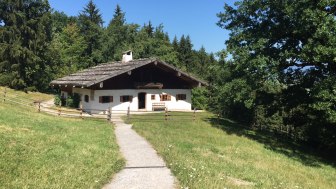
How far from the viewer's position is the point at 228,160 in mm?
17969

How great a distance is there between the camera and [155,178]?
12992mm

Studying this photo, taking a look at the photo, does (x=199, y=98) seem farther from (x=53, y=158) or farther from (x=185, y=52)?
(x=53, y=158)

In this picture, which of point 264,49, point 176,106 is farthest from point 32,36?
point 264,49

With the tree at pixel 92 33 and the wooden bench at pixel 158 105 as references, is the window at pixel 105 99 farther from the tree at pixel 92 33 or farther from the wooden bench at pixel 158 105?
the tree at pixel 92 33

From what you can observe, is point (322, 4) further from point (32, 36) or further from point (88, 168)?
point (32, 36)

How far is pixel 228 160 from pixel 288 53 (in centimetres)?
1043

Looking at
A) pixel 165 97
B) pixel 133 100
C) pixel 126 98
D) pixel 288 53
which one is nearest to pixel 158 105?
pixel 165 97

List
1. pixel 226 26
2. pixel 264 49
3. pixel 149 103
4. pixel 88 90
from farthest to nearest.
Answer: pixel 149 103, pixel 88 90, pixel 226 26, pixel 264 49

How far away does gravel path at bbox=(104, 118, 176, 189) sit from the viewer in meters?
12.2

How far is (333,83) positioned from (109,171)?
48.6 feet

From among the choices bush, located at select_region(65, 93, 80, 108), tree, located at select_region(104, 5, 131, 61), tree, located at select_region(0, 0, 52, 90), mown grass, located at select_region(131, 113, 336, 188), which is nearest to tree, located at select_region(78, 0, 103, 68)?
tree, located at select_region(104, 5, 131, 61)

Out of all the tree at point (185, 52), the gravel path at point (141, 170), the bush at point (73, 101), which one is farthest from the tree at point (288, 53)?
the tree at point (185, 52)

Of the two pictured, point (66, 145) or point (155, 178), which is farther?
point (66, 145)

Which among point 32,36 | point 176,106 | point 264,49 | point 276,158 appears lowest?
point 276,158
